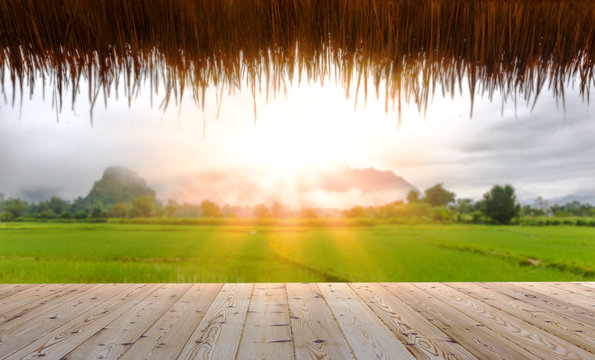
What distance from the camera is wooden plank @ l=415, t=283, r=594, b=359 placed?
4.61 feet

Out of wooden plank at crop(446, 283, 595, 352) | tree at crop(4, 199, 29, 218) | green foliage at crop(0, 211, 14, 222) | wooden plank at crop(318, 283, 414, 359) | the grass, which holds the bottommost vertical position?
the grass

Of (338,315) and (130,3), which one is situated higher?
(130,3)

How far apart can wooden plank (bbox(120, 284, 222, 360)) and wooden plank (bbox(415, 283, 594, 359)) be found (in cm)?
135

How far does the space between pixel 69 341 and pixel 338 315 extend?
1.18 meters

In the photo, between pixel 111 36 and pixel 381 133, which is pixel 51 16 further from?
pixel 381 133

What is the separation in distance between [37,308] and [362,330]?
1733 mm

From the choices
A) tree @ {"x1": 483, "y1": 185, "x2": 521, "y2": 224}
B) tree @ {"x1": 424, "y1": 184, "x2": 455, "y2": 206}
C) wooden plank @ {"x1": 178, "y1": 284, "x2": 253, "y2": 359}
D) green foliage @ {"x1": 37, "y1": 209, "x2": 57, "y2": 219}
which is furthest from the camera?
tree @ {"x1": 424, "y1": 184, "x2": 455, "y2": 206}

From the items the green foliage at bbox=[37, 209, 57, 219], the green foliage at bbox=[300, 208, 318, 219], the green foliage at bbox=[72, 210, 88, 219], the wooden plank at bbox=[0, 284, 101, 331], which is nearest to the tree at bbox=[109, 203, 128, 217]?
the green foliage at bbox=[72, 210, 88, 219]

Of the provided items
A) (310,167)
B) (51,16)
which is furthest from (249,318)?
(310,167)

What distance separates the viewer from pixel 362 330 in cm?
163

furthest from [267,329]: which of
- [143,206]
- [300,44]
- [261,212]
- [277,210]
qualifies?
[143,206]

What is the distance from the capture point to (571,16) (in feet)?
6.83

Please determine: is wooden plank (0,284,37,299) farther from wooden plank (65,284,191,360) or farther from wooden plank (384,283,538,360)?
wooden plank (384,283,538,360)

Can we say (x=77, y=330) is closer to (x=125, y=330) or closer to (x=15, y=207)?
(x=125, y=330)
